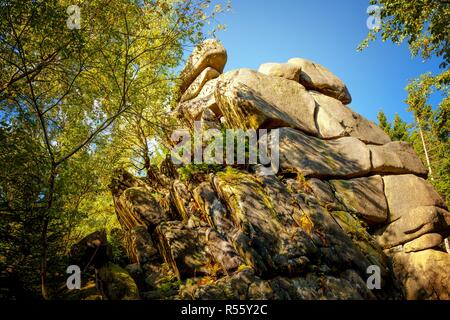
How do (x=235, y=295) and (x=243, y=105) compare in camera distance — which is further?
(x=243, y=105)

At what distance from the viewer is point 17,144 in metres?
6.68

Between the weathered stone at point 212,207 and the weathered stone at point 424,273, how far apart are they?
7.07 meters

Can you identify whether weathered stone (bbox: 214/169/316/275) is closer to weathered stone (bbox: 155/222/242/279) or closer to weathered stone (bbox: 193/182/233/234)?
weathered stone (bbox: 193/182/233/234)

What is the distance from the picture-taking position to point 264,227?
29.3 feet

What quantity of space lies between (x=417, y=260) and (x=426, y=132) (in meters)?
30.2

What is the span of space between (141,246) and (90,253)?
200cm

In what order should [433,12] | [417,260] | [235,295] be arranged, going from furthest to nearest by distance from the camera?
1. [433,12]
2. [417,260]
3. [235,295]

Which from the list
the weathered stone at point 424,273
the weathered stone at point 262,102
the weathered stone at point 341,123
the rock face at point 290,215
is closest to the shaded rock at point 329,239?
the rock face at point 290,215

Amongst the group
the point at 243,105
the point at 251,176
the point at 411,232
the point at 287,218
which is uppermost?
the point at 243,105

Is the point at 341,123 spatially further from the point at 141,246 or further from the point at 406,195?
the point at 141,246

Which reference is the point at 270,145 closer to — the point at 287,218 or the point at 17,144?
the point at 287,218

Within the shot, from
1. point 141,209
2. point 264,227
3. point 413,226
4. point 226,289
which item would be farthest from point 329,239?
point 141,209

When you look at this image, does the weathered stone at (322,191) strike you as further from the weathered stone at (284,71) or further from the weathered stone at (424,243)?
the weathered stone at (284,71)
